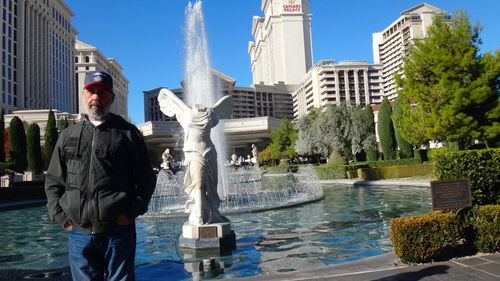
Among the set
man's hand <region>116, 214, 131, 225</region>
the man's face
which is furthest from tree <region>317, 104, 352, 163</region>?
man's hand <region>116, 214, 131, 225</region>

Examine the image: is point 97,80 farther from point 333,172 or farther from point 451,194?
point 333,172

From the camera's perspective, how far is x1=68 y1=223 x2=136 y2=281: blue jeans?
3.03 meters

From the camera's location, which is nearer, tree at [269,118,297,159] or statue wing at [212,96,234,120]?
statue wing at [212,96,234,120]

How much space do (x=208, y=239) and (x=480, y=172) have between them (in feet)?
17.4

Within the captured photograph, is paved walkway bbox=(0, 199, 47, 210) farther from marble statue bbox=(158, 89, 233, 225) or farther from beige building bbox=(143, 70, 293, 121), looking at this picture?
beige building bbox=(143, 70, 293, 121)

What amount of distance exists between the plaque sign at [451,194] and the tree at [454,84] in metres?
18.8

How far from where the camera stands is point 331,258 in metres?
7.34

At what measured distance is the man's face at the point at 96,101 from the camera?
3166 mm

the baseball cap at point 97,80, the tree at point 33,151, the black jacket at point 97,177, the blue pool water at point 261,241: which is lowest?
the blue pool water at point 261,241

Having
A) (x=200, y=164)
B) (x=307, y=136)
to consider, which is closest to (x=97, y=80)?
(x=200, y=164)

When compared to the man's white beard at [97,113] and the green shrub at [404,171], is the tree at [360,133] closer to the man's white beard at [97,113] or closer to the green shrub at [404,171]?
the green shrub at [404,171]

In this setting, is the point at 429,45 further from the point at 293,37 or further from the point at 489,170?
the point at 293,37

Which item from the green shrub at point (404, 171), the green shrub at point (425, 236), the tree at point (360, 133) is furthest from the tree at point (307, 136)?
the green shrub at point (425, 236)

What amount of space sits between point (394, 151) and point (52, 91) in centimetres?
9267
